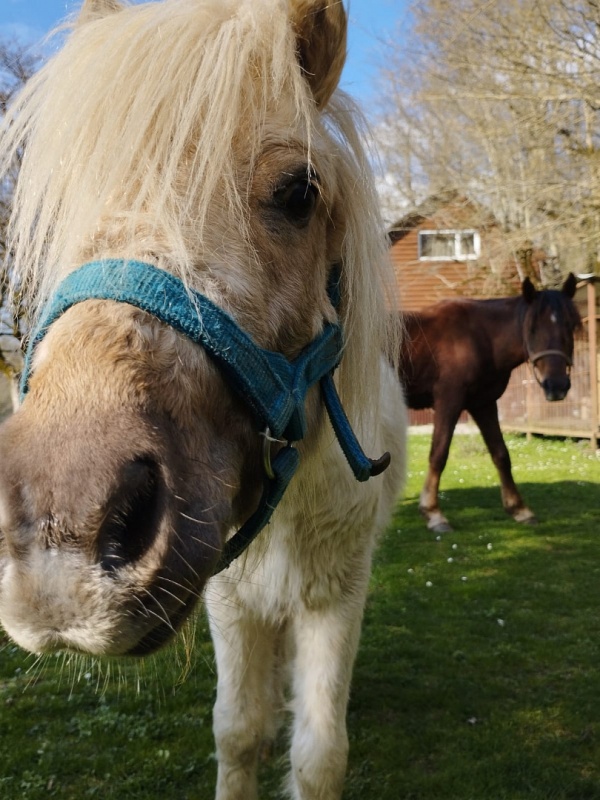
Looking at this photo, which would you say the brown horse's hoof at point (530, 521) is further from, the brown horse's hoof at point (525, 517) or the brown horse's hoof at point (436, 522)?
the brown horse's hoof at point (436, 522)

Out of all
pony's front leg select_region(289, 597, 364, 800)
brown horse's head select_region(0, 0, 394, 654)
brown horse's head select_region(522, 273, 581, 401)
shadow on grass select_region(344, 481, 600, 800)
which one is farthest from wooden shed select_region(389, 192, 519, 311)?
brown horse's head select_region(0, 0, 394, 654)

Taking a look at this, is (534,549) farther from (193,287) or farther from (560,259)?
(560,259)

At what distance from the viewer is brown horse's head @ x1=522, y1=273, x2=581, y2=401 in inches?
306

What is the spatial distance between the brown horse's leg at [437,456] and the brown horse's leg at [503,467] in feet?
2.12

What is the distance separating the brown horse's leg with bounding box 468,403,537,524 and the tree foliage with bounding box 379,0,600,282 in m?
7.26

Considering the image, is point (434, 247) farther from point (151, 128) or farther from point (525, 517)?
point (151, 128)

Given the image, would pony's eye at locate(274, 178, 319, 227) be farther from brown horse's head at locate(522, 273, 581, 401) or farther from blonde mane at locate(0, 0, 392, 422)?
brown horse's head at locate(522, 273, 581, 401)

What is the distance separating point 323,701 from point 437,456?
551cm

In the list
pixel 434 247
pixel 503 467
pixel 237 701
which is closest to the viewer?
pixel 237 701

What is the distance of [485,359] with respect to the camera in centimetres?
794

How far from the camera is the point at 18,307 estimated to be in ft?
7.59

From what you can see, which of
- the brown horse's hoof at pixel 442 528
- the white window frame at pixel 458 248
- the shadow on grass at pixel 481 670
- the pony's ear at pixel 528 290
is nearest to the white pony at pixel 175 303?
the shadow on grass at pixel 481 670

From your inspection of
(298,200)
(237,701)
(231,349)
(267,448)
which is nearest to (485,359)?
(237,701)

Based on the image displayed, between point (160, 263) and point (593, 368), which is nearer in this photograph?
point (160, 263)
